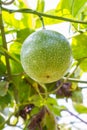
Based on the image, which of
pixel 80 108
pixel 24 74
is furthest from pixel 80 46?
pixel 80 108

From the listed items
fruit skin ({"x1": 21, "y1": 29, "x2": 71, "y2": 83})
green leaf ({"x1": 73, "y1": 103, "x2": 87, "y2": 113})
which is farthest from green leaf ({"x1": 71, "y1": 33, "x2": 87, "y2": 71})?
green leaf ({"x1": 73, "y1": 103, "x2": 87, "y2": 113})

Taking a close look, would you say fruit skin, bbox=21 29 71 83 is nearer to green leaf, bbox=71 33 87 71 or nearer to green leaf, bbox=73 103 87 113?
green leaf, bbox=71 33 87 71

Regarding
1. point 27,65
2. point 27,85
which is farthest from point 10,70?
point 27,65

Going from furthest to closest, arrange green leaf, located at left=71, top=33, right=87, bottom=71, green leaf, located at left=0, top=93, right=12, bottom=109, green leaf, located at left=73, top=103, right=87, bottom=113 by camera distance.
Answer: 1. green leaf, located at left=73, top=103, right=87, bottom=113
2. green leaf, located at left=0, top=93, right=12, bottom=109
3. green leaf, located at left=71, top=33, right=87, bottom=71

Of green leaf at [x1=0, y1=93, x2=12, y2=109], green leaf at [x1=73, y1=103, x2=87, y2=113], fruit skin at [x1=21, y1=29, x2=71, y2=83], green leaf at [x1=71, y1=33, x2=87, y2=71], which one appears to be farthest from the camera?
green leaf at [x1=73, y1=103, x2=87, y2=113]

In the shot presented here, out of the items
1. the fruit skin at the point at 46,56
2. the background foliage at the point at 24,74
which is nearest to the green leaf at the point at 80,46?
the background foliage at the point at 24,74

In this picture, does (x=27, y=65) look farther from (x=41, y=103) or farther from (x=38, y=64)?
(x=41, y=103)

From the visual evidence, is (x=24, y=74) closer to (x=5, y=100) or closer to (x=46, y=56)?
(x=5, y=100)

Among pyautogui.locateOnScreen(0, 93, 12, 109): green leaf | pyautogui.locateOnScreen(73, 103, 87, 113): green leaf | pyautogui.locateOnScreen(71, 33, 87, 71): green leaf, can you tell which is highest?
pyautogui.locateOnScreen(71, 33, 87, 71): green leaf

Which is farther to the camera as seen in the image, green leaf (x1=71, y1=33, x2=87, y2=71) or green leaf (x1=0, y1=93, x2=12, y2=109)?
green leaf (x1=0, y1=93, x2=12, y2=109)
